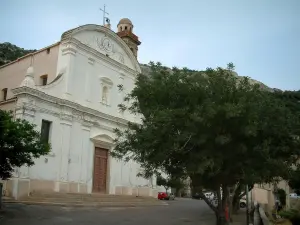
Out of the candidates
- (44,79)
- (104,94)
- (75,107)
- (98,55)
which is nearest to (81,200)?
(75,107)

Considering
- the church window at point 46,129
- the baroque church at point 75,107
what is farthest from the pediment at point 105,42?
the church window at point 46,129

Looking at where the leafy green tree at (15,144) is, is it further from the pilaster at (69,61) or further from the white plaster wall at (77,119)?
the pilaster at (69,61)

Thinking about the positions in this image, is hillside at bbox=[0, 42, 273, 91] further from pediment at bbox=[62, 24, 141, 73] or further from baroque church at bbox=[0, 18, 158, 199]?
pediment at bbox=[62, 24, 141, 73]

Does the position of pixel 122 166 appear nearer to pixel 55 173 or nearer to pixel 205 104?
pixel 55 173

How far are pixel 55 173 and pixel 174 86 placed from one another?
51.0 ft

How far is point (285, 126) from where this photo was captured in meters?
9.71

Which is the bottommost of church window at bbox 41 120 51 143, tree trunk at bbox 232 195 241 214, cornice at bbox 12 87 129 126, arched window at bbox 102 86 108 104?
tree trunk at bbox 232 195 241 214

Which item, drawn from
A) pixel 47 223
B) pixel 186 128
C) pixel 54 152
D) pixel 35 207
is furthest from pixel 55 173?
pixel 186 128

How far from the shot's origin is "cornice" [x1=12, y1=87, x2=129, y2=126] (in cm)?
2198

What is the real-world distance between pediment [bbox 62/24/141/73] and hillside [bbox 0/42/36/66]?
19216mm

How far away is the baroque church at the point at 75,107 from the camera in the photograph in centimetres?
2242

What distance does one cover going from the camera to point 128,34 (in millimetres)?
35312

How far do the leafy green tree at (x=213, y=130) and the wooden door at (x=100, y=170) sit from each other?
54.8ft

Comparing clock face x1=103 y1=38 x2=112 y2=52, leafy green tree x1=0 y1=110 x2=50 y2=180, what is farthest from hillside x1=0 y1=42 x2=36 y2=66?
leafy green tree x1=0 y1=110 x2=50 y2=180
